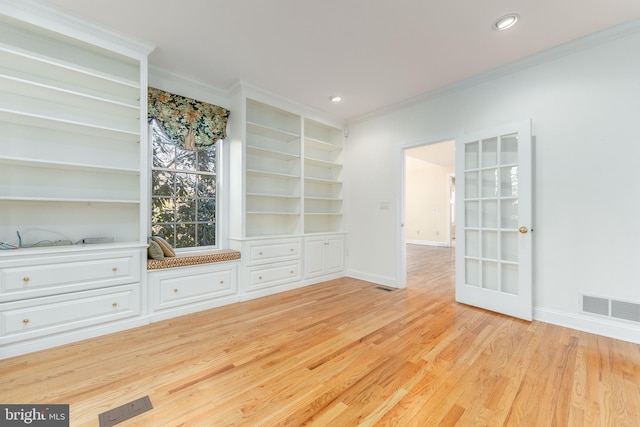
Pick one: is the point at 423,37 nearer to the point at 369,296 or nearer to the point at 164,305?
the point at 369,296

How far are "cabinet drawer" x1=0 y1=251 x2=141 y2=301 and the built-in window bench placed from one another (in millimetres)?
206

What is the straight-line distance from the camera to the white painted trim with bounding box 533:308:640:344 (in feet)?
7.55

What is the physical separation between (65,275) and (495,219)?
4.27 meters

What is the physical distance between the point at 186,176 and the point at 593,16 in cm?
433

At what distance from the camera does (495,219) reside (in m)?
3.05

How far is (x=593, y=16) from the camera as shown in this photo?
2225 millimetres

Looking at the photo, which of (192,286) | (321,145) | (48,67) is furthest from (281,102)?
(192,286)

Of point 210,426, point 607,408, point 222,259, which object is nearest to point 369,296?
point 222,259

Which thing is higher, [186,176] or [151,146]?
[151,146]

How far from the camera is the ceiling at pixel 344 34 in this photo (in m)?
2.14

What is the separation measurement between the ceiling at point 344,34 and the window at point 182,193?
955 millimetres

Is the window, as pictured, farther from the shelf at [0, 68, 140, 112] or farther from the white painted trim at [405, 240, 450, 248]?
the white painted trim at [405, 240, 450, 248]

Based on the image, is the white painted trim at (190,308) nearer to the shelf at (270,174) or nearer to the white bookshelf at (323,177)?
the shelf at (270,174)

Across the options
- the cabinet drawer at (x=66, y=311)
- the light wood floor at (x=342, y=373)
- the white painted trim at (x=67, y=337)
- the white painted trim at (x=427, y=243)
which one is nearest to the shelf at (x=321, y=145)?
the light wood floor at (x=342, y=373)
